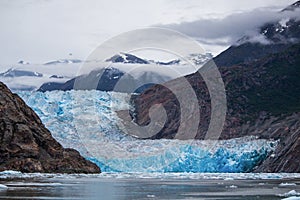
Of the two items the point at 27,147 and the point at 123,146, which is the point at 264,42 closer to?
the point at 123,146

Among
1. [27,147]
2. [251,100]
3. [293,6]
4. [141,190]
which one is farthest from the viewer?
[293,6]

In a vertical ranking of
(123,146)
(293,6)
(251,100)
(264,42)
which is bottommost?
(123,146)

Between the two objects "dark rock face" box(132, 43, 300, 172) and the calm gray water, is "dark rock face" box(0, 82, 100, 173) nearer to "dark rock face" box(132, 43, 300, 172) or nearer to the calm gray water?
the calm gray water

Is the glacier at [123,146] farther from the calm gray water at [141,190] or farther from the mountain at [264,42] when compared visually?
the mountain at [264,42]

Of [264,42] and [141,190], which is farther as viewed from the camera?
[264,42]

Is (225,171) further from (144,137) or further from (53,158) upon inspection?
(144,137)

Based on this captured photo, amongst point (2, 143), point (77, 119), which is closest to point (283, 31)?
point (77, 119)

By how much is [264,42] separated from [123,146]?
341 ft

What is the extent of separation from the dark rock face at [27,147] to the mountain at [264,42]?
322ft

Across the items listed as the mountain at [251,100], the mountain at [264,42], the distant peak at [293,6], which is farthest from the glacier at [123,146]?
the distant peak at [293,6]

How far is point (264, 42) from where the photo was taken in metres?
170

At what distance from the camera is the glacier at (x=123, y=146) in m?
70.0

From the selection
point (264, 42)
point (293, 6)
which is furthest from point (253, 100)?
point (293, 6)

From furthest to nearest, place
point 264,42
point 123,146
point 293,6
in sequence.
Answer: point 264,42 → point 293,6 → point 123,146
